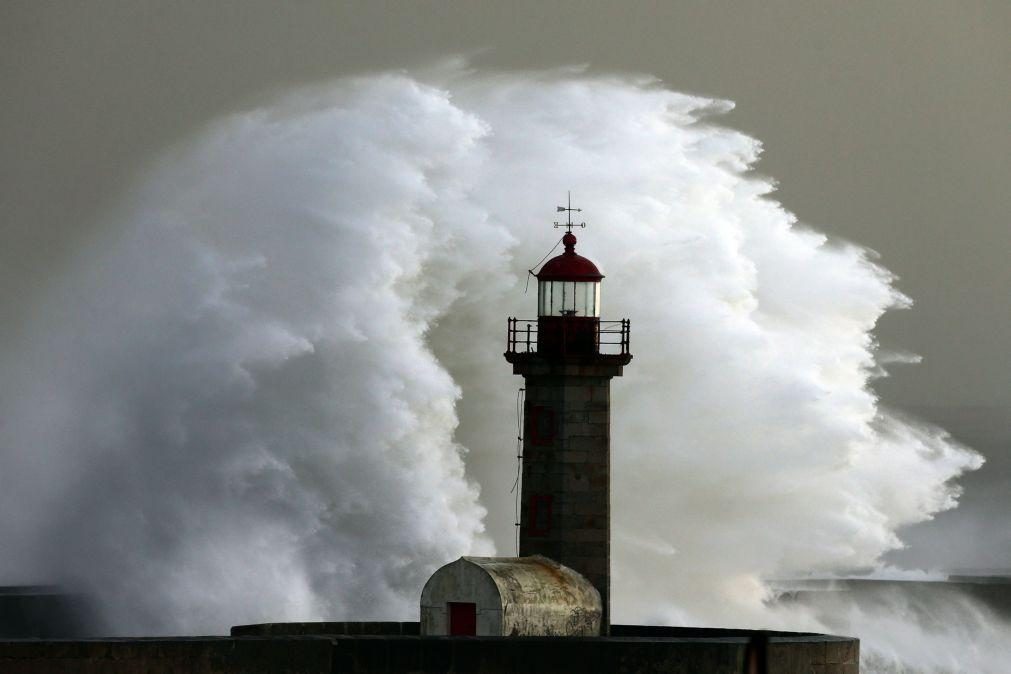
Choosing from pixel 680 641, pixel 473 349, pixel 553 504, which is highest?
pixel 473 349

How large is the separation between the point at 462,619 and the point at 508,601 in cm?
60

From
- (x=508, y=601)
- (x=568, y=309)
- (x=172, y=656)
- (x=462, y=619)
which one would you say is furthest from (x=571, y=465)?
(x=172, y=656)

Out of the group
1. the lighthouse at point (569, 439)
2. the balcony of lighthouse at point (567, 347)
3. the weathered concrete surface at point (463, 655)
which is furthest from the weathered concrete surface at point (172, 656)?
the balcony of lighthouse at point (567, 347)

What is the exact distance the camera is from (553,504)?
22.7 metres

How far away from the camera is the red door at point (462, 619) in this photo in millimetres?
21562

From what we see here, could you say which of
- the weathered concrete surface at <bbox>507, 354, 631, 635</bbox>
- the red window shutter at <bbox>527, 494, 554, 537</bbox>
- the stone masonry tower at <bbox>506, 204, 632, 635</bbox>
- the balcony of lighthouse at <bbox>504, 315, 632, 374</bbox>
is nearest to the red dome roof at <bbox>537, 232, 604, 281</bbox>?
the balcony of lighthouse at <bbox>504, 315, 632, 374</bbox>

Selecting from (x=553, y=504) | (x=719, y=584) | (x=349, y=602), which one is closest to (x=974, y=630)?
(x=719, y=584)

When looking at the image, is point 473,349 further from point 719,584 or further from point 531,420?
Answer: point 531,420

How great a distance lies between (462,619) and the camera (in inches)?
854

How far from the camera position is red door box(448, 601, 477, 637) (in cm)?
2156

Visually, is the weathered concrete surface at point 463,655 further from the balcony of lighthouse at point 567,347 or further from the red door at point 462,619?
the balcony of lighthouse at point 567,347

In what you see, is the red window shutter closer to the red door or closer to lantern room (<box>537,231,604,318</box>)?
the red door

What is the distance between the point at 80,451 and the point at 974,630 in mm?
23464

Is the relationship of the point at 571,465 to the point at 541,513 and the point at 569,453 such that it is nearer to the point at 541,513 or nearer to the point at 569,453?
the point at 569,453
